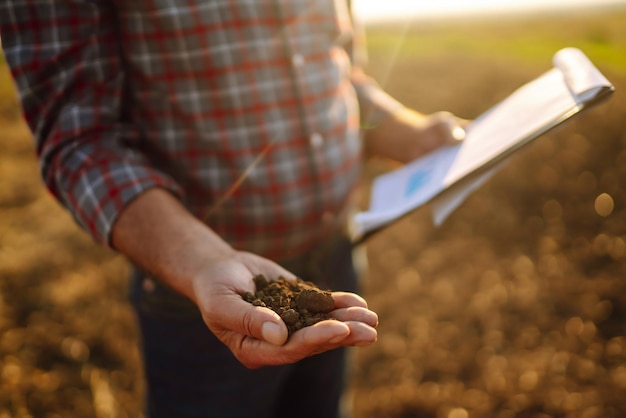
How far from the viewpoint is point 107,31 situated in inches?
54.0

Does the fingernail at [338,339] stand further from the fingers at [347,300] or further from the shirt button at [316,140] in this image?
the shirt button at [316,140]

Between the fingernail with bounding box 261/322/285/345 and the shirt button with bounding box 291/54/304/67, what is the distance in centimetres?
84

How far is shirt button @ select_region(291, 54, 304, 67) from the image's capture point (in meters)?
1.54

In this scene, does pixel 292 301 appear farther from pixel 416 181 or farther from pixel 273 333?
pixel 416 181

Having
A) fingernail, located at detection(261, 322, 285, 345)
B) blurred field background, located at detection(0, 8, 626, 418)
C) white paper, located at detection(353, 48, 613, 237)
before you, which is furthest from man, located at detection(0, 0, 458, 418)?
blurred field background, located at detection(0, 8, 626, 418)

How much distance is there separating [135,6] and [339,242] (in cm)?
96

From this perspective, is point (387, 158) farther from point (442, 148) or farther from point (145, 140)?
point (145, 140)

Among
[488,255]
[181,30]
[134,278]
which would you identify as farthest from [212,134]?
[488,255]

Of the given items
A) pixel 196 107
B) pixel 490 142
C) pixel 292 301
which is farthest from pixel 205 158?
pixel 490 142

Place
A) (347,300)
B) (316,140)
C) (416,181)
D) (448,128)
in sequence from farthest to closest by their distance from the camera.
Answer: (448,128) < (416,181) < (316,140) < (347,300)

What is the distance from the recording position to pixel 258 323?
0.98m

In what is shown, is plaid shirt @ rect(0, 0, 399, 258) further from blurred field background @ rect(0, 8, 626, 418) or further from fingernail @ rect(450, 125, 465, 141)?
blurred field background @ rect(0, 8, 626, 418)

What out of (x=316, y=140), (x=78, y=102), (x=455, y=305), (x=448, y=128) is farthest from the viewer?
(x=455, y=305)

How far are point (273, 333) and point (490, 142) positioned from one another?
876 mm
